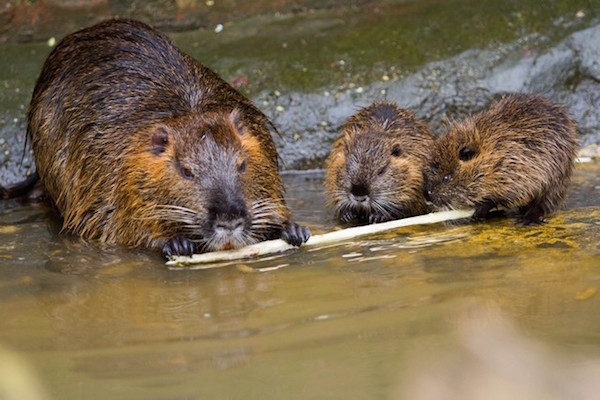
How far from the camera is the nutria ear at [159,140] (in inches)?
162

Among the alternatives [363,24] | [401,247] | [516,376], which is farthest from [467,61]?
[516,376]

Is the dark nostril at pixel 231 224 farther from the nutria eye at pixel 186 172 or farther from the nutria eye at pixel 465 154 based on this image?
the nutria eye at pixel 465 154

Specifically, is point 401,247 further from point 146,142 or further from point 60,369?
point 60,369

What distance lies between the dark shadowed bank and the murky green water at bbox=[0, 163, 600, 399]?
1436 mm

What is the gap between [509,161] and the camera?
4.46 meters

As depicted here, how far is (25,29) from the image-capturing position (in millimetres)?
6105

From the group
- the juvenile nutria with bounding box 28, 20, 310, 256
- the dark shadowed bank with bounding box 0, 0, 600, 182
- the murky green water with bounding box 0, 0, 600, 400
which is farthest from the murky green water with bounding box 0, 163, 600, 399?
the dark shadowed bank with bounding box 0, 0, 600, 182

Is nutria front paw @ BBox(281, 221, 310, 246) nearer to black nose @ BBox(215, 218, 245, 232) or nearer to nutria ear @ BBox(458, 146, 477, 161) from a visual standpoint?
black nose @ BBox(215, 218, 245, 232)

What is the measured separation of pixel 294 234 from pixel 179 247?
1.53ft

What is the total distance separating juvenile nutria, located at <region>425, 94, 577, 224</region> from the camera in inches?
174

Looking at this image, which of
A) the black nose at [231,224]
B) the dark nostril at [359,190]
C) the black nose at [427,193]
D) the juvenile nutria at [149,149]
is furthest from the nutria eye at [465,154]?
the black nose at [231,224]

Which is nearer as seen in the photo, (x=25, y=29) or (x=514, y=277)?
(x=514, y=277)

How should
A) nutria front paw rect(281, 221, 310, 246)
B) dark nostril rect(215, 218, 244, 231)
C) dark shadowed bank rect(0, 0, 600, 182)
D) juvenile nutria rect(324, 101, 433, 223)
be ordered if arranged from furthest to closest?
1. dark shadowed bank rect(0, 0, 600, 182)
2. juvenile nutria rect(324, 101, 433, 223)
3. nutria front paw rect(281, 221, 310, 246)
4. dark nostril rect(215, 218, 244, 231)

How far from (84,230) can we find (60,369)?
5.77 ft
